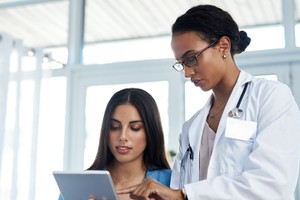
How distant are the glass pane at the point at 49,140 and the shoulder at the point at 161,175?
183 cm

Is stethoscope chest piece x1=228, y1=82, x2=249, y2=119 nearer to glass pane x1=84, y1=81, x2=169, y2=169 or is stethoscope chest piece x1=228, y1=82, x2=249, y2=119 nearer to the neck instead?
the neck

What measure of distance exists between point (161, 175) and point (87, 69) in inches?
75.0

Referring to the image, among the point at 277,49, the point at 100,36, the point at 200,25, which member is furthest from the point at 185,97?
the point at 200,25

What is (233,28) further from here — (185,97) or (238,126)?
(185,97)

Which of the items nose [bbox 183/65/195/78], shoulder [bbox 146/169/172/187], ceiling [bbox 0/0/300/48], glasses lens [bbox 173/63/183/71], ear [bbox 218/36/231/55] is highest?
ceiling [bbox 0/0/300/48]

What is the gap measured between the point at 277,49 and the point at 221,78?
1631 millimetres

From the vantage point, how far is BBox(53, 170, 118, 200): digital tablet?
127cm

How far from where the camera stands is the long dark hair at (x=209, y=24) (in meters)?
1.39

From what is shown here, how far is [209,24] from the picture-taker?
4.57ft

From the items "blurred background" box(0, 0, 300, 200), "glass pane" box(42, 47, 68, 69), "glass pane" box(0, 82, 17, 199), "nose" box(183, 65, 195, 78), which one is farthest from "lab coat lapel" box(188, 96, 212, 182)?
"glass pane" box(42, 47, 68, 69)

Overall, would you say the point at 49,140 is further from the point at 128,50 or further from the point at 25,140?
the point at 128,50

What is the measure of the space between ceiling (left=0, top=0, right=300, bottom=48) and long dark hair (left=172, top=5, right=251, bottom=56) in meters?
1.73

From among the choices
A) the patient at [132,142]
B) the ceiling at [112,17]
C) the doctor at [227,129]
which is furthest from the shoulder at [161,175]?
the ceiling at [112,17]

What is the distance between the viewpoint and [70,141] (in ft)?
11.2
